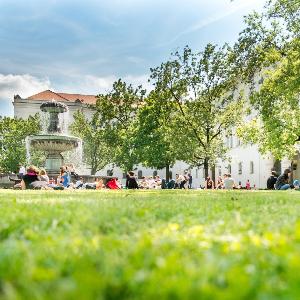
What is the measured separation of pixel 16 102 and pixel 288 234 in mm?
111441

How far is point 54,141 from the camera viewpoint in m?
35.8

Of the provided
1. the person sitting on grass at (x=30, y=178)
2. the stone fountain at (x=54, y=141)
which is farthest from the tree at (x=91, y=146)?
the person sitting on grass at (x=30, y=178)

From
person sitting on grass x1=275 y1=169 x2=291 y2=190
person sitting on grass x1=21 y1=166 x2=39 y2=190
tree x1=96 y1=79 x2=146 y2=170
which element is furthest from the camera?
tree x1=96 y1=79 x2=146 y2=170

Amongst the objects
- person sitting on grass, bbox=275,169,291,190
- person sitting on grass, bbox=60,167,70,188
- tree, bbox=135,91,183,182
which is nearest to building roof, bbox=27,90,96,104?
tree, bbox=135,91,183,182

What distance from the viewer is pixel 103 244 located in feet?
12.0

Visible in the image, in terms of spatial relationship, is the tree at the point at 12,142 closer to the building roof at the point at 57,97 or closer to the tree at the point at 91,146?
the tree at the point at 91,146

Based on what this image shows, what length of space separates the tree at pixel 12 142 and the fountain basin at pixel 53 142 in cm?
4489

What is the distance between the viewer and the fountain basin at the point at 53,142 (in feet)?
117

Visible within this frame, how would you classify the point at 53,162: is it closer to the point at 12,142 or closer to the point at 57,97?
the point at 12,142

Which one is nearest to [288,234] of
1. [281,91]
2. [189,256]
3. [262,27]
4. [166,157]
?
[189,256]

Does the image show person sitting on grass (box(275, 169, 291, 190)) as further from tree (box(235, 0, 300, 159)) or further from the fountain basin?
the fountain basin

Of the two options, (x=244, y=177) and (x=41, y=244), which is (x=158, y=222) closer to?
(x=41, y=244)

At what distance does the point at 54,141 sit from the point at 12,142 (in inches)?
1881

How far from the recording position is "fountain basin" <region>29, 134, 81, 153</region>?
35625 mm
